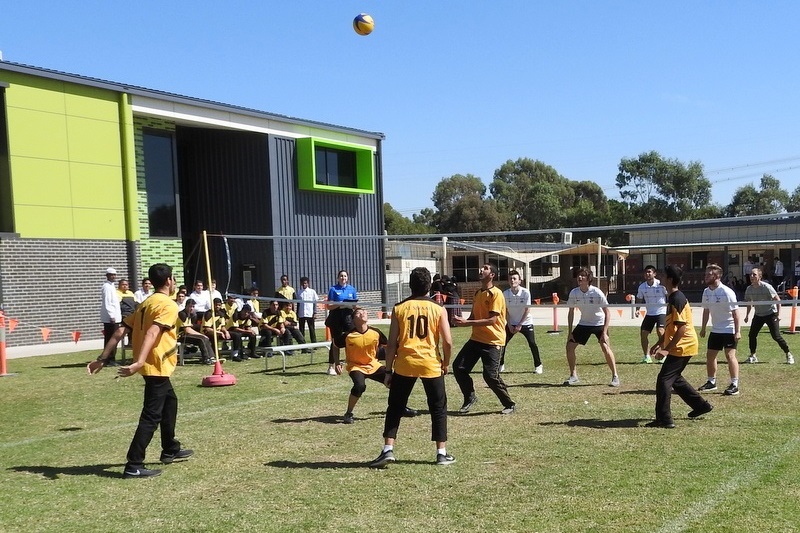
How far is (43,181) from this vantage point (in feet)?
62.3

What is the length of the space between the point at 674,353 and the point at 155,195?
18092 mm

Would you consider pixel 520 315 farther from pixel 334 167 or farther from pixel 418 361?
pixel 334 167

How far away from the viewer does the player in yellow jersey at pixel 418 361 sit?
652cm

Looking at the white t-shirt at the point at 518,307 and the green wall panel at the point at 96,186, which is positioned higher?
the green wall panel at the point at 96,186

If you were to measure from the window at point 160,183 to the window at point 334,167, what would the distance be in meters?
5.25

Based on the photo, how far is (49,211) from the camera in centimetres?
1919

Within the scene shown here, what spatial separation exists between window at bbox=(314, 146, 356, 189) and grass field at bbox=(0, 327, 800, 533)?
16366 millimetres

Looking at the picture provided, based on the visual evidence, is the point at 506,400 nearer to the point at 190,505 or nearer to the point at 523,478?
the point at 523,478

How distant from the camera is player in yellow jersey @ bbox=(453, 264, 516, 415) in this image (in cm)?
871

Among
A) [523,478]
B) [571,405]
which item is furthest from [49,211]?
[523,478]

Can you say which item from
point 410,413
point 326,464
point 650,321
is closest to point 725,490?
point 326,464

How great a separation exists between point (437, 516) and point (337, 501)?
833 mm

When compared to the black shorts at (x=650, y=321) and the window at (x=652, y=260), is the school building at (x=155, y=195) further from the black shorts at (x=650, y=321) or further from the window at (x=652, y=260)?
the window at (x=652, y=260)

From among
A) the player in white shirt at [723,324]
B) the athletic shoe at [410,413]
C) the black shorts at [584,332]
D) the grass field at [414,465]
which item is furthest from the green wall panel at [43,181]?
the player in white shirt at [723,324]
